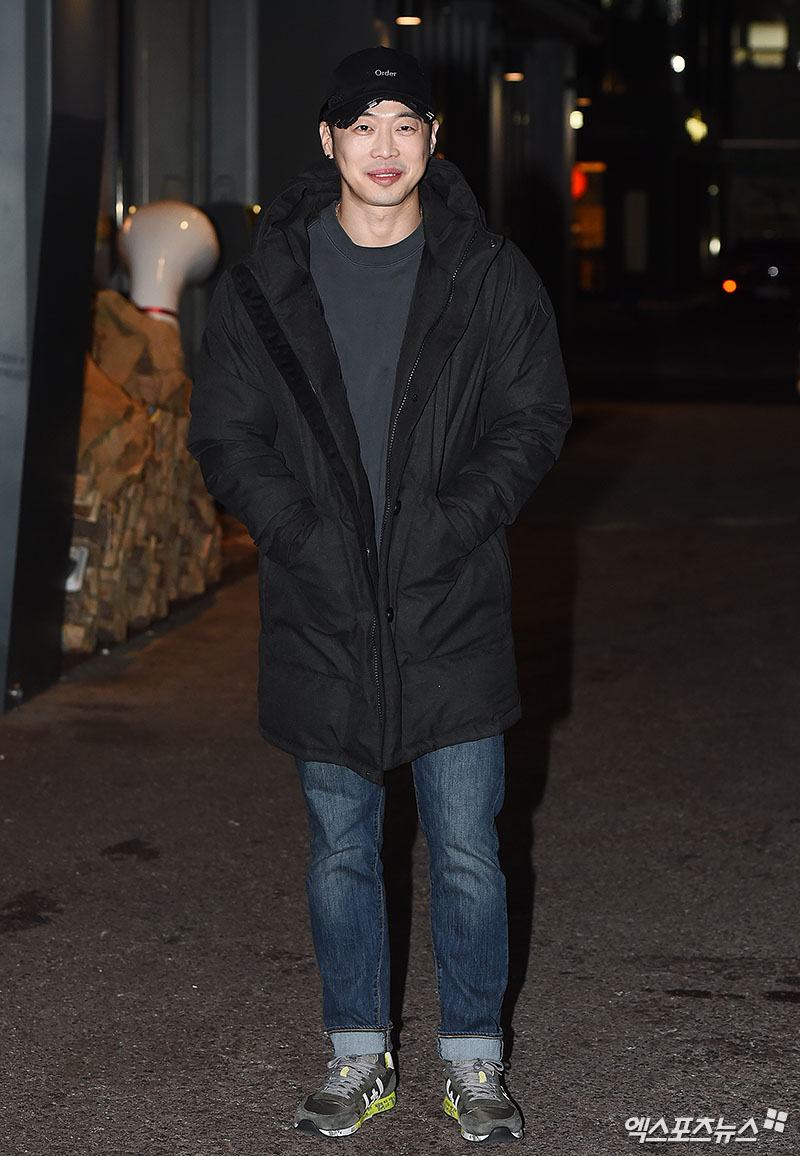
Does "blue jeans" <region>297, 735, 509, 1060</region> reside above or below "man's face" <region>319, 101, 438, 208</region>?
below

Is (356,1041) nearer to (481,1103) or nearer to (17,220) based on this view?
(481,1103)

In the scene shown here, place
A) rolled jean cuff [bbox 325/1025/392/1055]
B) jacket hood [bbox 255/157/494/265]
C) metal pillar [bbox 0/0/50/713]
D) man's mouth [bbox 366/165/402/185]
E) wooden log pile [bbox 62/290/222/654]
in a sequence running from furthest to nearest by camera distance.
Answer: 1. wooden log pile [bbox 62/290/222/654]
2. metal pillar [bbox 0/0/50/713]
3. rolled jean cuff [bbox 325/1025/392/1055]
4. jacket hood [bbox 255/157/494/265]
5. man's mouth [bbox 366/165/402/185]

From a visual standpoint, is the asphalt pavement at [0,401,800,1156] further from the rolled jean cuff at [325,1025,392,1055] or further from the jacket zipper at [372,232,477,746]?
the jacket zipper at [372,232,477,746]

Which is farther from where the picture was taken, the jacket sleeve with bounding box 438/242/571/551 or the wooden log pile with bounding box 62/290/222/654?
the wooden log pile with bounding box 62/290/222/654

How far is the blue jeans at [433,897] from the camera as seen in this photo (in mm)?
3525

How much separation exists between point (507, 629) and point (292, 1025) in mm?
1108

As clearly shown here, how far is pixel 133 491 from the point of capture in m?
8.02

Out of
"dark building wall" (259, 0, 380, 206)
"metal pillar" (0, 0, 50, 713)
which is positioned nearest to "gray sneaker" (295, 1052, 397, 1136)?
"metal pillar" (0, 0, 50, 713)

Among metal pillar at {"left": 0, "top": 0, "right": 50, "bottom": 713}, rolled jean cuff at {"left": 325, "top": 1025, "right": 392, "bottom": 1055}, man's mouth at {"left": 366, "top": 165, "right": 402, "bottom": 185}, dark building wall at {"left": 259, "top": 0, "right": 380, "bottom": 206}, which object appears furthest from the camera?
dark building wall at {"left": 259, "top": 0, "right": 380, "bottom": 206}

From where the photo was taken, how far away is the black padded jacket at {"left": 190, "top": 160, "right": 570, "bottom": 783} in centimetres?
344

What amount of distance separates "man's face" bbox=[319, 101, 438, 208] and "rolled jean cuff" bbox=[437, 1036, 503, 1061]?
1.62 m

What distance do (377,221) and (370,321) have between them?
7.4 inches

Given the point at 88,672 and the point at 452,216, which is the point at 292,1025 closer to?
the point at 452,216

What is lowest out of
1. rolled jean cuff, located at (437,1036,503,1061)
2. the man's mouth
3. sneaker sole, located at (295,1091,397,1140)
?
sneaker sole, located at (295,1091,397,1140)
